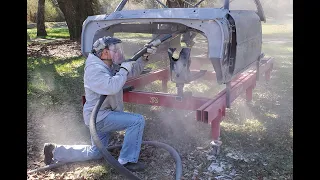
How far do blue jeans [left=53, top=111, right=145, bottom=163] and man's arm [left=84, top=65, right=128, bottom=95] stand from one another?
32 cm

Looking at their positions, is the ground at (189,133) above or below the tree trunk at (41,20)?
below

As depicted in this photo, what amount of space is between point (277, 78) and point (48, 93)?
519cm

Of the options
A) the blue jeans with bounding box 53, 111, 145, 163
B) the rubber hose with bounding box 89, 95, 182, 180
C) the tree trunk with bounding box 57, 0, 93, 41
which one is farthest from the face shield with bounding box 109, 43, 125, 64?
the tree trunk with bounding box 57, 0, 93, 41

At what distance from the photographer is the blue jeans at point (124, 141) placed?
366 centimetres

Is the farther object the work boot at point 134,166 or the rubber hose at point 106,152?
the work boot at point 134,166

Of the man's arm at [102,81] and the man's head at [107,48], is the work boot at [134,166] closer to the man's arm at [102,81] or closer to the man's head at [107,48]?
the man's arm at [102,81]

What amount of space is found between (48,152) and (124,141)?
89 cm

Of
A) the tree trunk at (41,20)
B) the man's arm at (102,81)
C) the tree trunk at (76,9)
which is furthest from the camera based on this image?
the tree trunk at (41,20)

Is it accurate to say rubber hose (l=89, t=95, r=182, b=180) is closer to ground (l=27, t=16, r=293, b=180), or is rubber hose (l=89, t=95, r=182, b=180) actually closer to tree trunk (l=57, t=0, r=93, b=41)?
ground (l=27, t=16, r=293, b=180)

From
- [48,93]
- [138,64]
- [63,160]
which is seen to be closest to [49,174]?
[63,160]

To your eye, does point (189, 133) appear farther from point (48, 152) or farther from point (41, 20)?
point (41, 20)

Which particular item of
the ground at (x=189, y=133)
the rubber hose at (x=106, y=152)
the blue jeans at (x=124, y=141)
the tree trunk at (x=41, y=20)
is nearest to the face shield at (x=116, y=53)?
the rubber hose at (x=106, y=152)

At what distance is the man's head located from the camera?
3697mm

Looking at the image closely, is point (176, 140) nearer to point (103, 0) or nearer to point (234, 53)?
point (234, 53)
